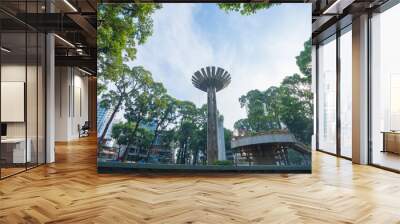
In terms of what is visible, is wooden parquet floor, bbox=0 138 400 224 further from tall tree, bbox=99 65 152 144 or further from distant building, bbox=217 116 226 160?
tall tree, bbox=99 65 152 144

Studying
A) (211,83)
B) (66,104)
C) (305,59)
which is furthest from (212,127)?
(66,104)

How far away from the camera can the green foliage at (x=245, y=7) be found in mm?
6289

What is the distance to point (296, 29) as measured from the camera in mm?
6250

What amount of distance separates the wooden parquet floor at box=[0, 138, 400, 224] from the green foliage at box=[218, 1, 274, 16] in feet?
9.49

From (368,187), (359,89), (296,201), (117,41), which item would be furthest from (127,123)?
(359,89)

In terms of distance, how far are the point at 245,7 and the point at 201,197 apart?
3.48 m

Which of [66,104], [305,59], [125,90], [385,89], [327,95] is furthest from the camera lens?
[66,104]

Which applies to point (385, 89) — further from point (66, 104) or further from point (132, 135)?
point (66, 104)

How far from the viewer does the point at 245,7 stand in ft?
20.7

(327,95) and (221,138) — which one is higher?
(327,95)

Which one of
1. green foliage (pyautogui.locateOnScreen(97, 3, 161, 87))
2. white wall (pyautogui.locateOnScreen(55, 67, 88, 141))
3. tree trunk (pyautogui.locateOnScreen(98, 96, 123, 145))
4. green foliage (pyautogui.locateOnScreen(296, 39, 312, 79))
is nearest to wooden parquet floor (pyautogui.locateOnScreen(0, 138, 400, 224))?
tree trunk (pyautogui.locateOnScreen(98, 96, 123, 145))

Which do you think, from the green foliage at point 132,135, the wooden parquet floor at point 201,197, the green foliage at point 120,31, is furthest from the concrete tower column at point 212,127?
the green foliage at point 120,31

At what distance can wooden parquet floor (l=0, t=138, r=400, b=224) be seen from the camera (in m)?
3.74

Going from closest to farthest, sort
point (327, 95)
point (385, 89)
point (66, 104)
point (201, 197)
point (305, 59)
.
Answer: point (201, 197), point (305, 59), point (385, 89), point (327, 95), point (66, 104)
